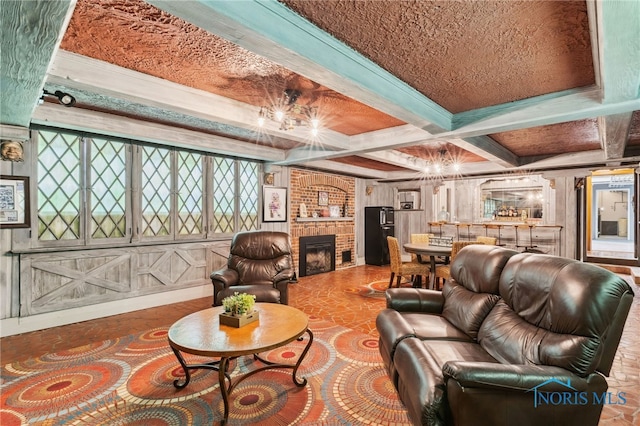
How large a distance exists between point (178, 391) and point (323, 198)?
502 cm

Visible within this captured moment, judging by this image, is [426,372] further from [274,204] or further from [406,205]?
[406,205]

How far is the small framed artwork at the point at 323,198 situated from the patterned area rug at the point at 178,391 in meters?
4.15

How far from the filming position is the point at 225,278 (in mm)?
3471

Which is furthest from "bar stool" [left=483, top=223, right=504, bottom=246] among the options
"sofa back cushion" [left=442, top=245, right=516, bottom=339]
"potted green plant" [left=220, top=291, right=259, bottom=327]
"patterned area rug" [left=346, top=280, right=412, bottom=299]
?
"potted green plant" [left=220, top=291, right=259, bottom=327]

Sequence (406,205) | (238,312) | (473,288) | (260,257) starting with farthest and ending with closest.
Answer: (406,205), (260,257), (473,288), (238,312)

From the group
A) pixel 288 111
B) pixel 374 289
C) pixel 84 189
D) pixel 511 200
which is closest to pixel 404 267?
pixel 374 289

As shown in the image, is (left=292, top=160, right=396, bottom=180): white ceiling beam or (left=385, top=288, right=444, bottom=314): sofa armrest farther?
(left=292, top=160, right=396, bottom=180): white ceiling beam

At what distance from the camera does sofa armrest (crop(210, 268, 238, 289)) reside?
342 cm

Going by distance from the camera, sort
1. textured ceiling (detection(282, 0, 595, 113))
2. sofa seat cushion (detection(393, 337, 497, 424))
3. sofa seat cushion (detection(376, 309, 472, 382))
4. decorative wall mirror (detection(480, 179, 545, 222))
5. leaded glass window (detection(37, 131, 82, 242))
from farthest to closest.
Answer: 1. decorative wall mirror (detection(480, 179, 545, 222))
2. leaded glass window (detection(37, 131, 82, 242))
3. sofa seat cushion (detection(376, 309, 472, 382))
4. textured ceiling (detection(282, 0, 595, 113))
5. sofa seat cushion (detection(393, 337, 497, 424))

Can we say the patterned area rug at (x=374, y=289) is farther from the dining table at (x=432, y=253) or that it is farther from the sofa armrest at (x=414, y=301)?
the sofa armrest at (x=414, y=301)

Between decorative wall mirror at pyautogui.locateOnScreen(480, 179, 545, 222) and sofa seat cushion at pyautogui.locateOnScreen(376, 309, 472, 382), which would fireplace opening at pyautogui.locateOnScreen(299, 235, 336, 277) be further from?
decorative wall mirror at pyautogui.locateOnScreen(480, 179, 545, 222)

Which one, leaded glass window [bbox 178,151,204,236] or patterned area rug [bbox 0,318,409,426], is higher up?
leaded glass window [bbox 178,151,204,236]

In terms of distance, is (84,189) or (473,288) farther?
(84,189)

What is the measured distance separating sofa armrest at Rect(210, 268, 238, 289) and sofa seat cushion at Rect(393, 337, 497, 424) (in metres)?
2.16
